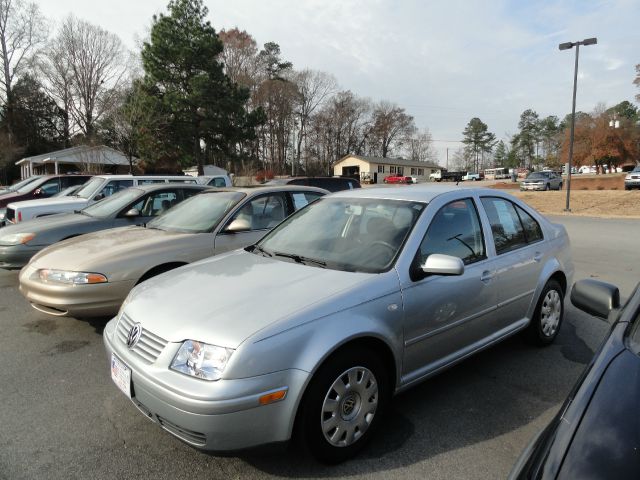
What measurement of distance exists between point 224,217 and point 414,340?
3.11m

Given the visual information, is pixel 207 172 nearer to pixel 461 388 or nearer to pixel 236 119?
pixel 236 119

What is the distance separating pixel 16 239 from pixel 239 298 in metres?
5.18

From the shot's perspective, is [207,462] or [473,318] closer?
[207,462]

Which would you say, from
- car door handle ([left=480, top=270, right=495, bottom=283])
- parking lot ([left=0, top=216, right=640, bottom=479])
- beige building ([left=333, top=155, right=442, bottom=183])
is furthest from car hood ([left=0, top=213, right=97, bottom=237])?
beige building ([left=333, top=155, right=442, bottom=183])

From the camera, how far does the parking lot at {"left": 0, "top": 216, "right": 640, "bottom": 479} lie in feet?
8.21

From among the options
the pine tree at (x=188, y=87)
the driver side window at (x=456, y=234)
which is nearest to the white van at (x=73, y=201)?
the driver side window at (x=456, y=234)

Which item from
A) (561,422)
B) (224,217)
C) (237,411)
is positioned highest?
(224,217)

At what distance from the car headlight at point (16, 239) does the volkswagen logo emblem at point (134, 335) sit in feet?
15.0

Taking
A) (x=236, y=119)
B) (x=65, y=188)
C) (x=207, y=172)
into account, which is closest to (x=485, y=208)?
(x=65, y=188)

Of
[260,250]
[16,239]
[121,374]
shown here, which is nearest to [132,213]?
[16,239]

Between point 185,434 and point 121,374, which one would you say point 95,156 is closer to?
point 121,374

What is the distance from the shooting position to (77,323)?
5.03 m

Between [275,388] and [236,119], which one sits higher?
[236,119]

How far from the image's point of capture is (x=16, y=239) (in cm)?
614
